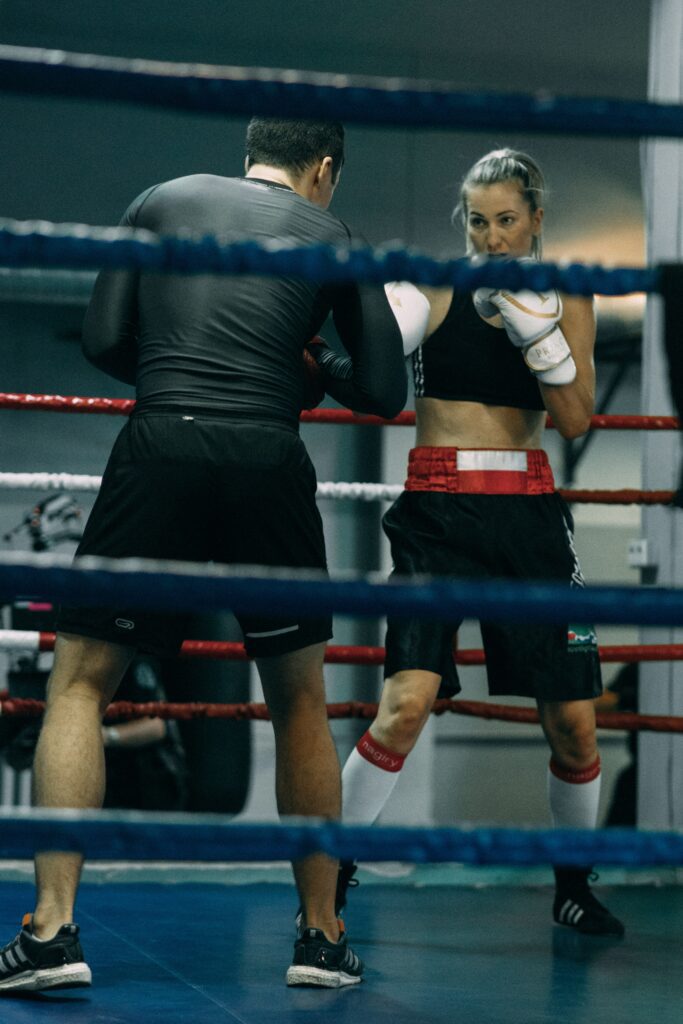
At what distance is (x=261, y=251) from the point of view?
85 cm

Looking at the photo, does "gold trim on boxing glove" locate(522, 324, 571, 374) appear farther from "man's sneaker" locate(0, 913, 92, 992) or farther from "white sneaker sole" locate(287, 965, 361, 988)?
"man's sneaker" locate(0, 913, 92, 992)

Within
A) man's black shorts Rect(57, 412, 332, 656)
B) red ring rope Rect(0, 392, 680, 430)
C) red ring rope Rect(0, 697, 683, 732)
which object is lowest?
red ring rope Rect(0, 697, 683, 732)

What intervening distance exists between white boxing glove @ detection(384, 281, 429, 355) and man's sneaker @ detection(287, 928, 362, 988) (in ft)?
2.57

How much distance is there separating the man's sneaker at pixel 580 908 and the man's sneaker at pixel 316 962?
23.1 inches

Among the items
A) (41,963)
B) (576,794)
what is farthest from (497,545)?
(41,963)

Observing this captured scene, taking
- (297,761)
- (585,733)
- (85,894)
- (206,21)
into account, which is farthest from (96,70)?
(206,21)

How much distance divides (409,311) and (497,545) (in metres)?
0.35

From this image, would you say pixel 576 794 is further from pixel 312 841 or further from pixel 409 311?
pixel 312 841

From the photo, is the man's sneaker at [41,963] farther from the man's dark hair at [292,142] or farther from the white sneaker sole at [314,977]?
the man's dark hair at [292,142]

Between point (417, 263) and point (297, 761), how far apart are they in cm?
92

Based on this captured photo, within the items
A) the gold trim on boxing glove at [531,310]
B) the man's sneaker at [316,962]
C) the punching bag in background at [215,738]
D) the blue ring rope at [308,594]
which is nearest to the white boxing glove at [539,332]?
the gold trim on boxing glove at [531,310]

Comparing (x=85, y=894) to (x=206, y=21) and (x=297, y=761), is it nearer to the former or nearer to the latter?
(x=297, y=761)

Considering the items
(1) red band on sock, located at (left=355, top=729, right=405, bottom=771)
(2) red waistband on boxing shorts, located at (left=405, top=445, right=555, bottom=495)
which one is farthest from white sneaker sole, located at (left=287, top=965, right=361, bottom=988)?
(2) red waistband on boxing shorts, located at (left=405, top=445, right=555, bottom=495)

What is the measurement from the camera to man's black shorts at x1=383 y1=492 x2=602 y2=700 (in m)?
1.98
